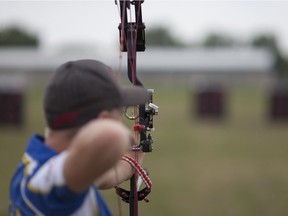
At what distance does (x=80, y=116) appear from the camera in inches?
70.0

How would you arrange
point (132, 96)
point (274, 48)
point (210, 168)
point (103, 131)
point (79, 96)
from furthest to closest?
point (274, 48), point (210, 168), point (132, 96), point (79, 96), point (103, 131)

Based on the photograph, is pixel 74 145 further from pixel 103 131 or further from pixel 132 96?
pixel 132 96

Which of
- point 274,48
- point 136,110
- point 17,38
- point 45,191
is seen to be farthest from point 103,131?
point 274,48

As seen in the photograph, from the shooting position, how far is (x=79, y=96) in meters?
1.77

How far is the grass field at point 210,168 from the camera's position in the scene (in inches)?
328

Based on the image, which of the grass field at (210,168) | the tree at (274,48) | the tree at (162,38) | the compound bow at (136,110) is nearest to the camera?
the compound bow at (136,110)

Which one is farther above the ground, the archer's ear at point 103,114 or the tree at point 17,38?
the archer's ear at point 103,114

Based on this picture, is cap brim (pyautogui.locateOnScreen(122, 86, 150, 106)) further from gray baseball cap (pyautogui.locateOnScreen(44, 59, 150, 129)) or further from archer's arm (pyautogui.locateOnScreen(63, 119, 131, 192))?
archer's arm (pyautogui.locateOnScreen(63, 119, 131, 192))

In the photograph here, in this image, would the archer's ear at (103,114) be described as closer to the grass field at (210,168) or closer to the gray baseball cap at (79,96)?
the gray baseball cap at (79,96)

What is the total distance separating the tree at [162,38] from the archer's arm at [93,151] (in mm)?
93879

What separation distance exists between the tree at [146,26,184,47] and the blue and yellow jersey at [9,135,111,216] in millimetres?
93694

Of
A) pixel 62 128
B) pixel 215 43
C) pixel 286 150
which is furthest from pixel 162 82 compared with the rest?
pixel 62 128

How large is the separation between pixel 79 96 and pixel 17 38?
82.9 m

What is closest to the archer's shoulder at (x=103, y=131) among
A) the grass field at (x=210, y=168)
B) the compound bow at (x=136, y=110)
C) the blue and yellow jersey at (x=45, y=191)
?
the blue and yellow jersey at (x=45, y=191)
